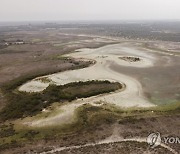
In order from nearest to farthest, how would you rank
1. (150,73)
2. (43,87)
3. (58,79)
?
1. (43,87)
2. (58,79)
3. (150,73)

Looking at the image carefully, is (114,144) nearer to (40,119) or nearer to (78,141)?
(78,141)

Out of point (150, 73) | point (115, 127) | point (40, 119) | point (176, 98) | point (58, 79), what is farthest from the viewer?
Answer: point (150, 73)

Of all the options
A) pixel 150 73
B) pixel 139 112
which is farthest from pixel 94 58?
pixel 139 112

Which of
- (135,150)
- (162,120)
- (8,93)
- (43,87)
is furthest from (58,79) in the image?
(135,150)

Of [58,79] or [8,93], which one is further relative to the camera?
[58,79]

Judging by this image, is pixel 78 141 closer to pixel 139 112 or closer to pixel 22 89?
pixel 139 112

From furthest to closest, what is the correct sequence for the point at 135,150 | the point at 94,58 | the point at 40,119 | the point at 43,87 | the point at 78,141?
the point at 94,58 < the point at 43,87 < the point at 40,119 < the point at 78,141 < the point at 135,150
